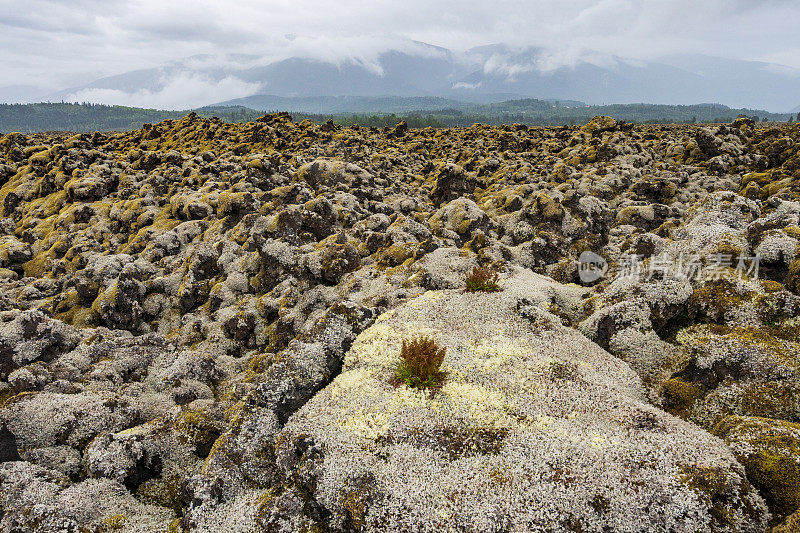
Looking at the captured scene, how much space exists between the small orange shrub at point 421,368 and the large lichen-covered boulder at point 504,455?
0.35m

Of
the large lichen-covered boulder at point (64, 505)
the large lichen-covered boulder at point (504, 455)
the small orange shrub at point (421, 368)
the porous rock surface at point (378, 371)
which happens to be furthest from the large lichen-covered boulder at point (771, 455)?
the large lichen-covered boulder at point (64, 505)

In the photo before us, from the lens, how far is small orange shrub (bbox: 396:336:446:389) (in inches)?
428

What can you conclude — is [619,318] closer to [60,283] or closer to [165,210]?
[60,283]

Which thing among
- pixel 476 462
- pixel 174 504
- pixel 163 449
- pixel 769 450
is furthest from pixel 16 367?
pixel 769 450

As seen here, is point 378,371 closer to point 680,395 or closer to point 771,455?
point 680,395

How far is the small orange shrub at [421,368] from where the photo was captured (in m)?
10.9

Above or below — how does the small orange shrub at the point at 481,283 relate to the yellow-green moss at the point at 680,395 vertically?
above

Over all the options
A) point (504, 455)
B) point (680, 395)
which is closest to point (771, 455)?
point (680, 395)

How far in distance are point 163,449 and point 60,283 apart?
22234mm

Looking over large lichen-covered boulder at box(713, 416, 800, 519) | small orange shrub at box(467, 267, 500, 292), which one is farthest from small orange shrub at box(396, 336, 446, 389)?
large lichen-covered boulder at box(713, 416, 800, 519)

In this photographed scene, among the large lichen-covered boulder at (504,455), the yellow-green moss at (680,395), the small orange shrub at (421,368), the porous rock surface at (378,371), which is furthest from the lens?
the small orange shrub at (421,368)

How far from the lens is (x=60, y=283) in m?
26.9

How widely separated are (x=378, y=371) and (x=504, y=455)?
4192 mm

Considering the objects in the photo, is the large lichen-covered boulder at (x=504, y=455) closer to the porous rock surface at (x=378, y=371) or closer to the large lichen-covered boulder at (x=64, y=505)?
the porous rock surface at (x=378, y=371)
